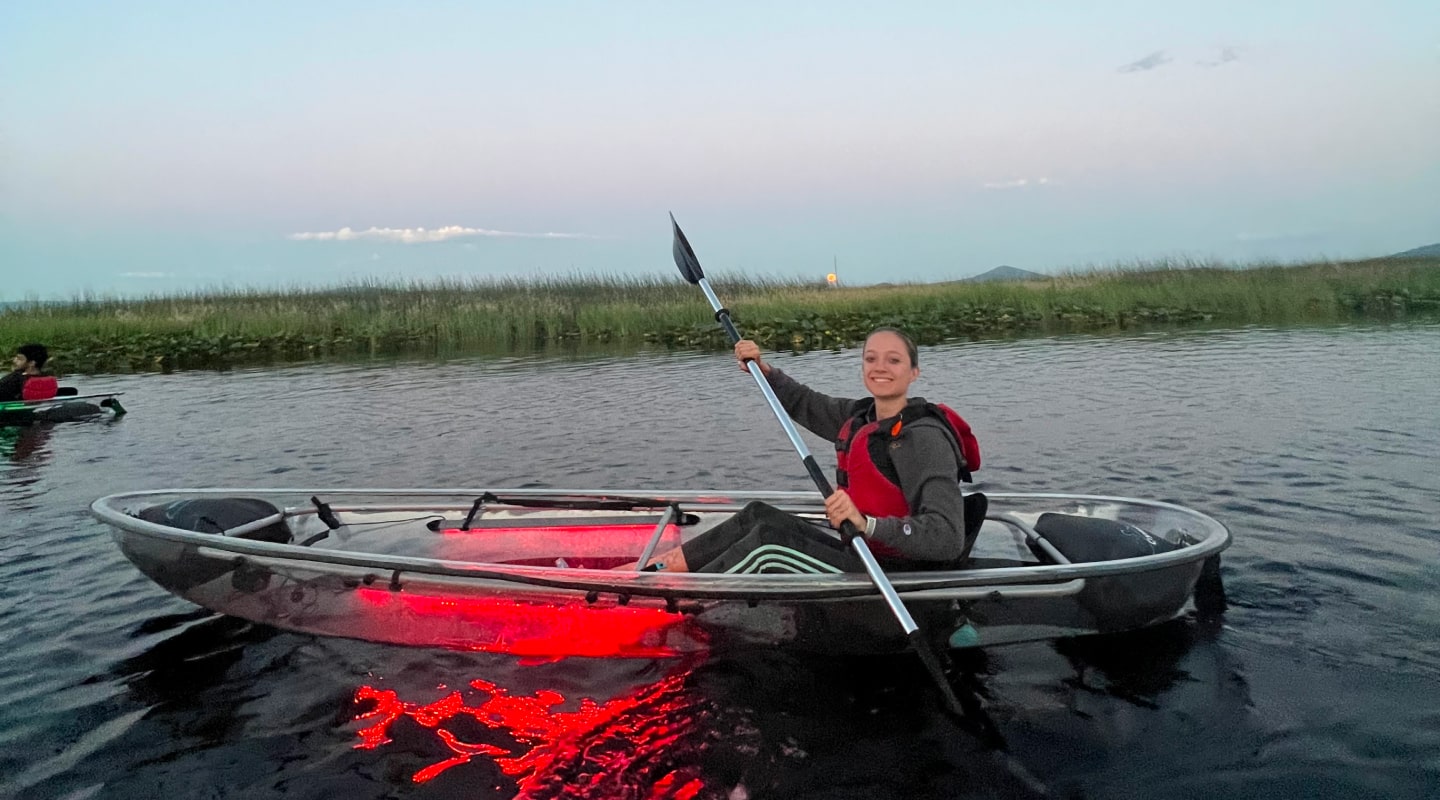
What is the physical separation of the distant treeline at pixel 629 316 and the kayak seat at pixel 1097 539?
1535 centimetres

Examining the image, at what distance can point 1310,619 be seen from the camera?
461 centimetres

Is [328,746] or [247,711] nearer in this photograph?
[328,746]

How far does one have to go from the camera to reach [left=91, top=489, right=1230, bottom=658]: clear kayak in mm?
4016

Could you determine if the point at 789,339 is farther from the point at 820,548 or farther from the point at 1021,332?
the point at 820,548

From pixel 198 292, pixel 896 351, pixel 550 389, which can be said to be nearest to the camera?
pixel 896 351

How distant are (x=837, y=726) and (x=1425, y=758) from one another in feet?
6.95

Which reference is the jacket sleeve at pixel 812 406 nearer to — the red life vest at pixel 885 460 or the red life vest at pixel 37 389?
the red life vest at pixel 885 460

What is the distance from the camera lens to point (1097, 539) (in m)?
4.40

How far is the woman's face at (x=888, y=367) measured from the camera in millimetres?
4074

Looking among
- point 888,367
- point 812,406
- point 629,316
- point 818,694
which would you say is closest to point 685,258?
point 812,406

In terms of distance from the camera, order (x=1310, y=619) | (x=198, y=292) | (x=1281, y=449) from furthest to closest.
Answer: (x=198, y=292) → (x=1281, y=449) → (x=1310, y=619)

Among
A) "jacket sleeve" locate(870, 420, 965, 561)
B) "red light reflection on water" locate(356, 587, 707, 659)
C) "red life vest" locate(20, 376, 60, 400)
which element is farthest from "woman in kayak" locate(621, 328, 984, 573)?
"red life vest" locate(20, 376, 60, 400)

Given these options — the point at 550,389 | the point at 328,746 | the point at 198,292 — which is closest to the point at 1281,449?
the point at 328,746

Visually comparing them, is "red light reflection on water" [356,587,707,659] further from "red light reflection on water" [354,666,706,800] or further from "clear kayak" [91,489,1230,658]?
"red light reflection on water" [354,666,706,800]
